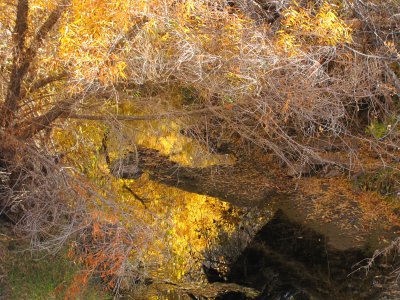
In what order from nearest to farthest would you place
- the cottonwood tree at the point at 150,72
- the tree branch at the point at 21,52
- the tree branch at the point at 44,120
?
1. the cottonwood tree at the point at 150,72
2. the tree branch at the point at 21,52
3. the tree branch at the point at 44,120

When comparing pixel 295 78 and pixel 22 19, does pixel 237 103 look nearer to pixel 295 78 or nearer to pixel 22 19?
pixel 295 78

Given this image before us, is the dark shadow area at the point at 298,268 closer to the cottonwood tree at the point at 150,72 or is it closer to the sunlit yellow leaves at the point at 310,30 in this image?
the cottonwood tree at the point at 150,72

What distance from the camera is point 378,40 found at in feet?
31.3

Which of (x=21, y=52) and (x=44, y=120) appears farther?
(x=44, y=120)

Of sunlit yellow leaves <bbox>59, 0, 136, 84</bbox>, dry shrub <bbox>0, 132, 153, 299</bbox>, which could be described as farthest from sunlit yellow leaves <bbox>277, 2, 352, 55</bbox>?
dry shrub <bbox>0, 132, 153, 299</bbox>

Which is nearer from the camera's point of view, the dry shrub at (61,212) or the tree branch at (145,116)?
the dry shrub at (61,212)

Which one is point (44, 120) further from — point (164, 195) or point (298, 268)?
point (298, 268)

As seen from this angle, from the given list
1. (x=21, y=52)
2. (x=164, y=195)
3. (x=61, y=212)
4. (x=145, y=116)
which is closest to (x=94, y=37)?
(x=21, y=52)

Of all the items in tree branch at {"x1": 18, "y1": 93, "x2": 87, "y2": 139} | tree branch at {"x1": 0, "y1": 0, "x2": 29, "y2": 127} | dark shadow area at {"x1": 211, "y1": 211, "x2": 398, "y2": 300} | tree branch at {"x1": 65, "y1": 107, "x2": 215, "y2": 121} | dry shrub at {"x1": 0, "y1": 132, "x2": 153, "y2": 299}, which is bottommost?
dark shadow area at {"x1": 211, "y1": 211, "x2": 398, "y2": 300}

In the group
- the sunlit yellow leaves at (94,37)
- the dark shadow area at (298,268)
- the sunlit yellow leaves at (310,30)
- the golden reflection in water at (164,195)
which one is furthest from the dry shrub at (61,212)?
the sunlit yellow leaves at (310,30)

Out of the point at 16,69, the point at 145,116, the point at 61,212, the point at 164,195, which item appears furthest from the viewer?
the point at 164,195

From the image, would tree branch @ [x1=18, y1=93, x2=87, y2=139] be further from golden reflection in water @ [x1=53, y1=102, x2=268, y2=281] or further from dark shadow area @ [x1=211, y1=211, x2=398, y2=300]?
dark shadow area @ [x1=211, y1=211, x2=398, y2=300]

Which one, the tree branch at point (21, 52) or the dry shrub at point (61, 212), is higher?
the tree branch at point (21, 52)

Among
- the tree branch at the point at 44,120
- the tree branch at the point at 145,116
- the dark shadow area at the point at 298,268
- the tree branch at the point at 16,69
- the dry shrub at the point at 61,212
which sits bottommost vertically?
the dark shadow area at the point at 298,268
